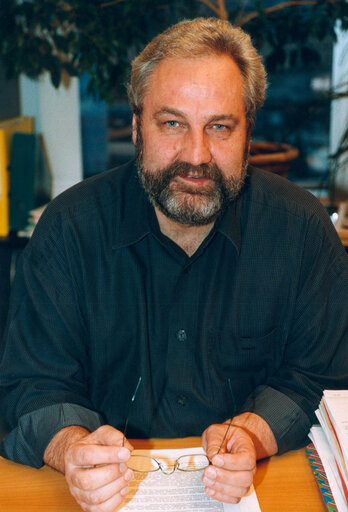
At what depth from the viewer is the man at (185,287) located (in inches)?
48.9

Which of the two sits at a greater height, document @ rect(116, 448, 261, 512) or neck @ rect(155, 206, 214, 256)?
neck @ rect(155, 206, 214, 256)

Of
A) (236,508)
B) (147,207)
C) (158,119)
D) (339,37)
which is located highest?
(339,37)

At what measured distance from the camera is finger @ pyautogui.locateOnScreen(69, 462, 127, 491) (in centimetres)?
90

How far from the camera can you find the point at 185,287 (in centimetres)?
129

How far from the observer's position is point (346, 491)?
93 cm

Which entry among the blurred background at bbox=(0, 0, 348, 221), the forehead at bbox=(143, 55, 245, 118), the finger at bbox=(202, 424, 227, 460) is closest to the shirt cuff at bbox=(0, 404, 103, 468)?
the finger at bbox=(202, 424, 227, 460)

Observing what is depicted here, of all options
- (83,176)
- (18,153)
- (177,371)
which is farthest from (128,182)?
(83,176)

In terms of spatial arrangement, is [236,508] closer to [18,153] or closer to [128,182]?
[128,182]

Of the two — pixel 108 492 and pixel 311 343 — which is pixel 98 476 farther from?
pixel 311 343

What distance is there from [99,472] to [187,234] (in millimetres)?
622

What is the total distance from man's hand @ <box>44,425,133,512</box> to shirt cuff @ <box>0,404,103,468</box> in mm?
113

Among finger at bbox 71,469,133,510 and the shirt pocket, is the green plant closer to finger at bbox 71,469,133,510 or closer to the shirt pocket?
the shirt pocket

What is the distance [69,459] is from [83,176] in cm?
224

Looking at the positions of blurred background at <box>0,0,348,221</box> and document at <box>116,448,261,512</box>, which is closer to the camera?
document at <box>116,448,261,512</box>
